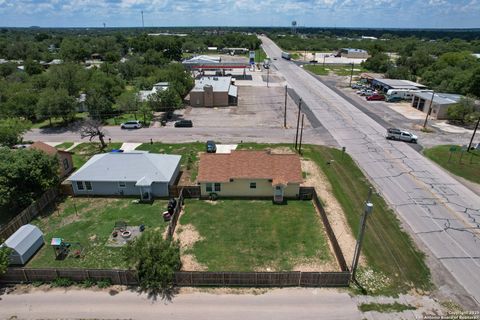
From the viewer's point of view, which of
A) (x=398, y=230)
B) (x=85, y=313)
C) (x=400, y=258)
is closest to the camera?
(x=85, y=313)

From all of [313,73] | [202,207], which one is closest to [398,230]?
[202,207]

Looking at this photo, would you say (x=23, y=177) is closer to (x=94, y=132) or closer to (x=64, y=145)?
(x=94, y=132)

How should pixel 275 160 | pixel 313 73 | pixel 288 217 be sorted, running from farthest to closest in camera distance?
pixel 313 73 < pixel 275 160 < pixel 288 217

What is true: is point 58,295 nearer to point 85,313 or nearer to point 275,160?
point 85,313

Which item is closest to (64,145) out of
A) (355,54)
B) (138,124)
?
(138,124)

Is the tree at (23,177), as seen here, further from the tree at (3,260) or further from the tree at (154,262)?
the tree at (154,262)

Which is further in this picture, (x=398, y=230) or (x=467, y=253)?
(x=398, y=230)
